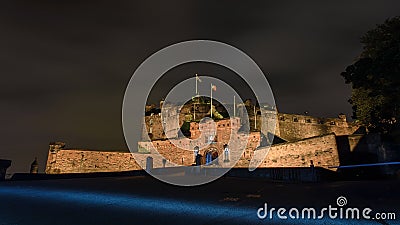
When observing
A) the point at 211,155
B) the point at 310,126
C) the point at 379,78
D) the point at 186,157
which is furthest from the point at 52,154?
the point at 310,126

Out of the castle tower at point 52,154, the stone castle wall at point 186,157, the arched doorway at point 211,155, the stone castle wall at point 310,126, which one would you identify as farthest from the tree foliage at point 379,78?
the castle tower at point 52,154

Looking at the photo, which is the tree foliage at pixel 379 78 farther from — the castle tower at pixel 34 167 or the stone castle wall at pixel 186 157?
the castle tower at pixel 34 167

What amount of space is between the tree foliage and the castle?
292cm

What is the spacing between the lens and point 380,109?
68.4 feet

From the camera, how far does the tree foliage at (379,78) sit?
10812 mm

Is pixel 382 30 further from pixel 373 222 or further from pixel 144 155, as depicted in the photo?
pixel 144 155

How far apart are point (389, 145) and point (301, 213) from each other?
16.8 m

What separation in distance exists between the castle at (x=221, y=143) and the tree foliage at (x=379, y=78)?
9.57 feet

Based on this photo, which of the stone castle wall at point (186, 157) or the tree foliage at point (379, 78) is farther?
the stone castle wall at point (186, 157)

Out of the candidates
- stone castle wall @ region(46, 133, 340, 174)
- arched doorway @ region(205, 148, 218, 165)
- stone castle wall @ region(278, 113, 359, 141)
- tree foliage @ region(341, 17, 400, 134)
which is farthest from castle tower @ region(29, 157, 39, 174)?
stone castle wall @ region(278, 113, 359, 141)

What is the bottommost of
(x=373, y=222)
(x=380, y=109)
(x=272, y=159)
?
(x=373, y=222)

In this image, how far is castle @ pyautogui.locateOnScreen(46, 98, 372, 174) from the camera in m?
22.2

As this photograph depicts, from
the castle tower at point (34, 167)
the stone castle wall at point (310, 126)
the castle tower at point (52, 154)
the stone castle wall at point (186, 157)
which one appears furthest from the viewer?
the stone castle wall at point (310, 126)

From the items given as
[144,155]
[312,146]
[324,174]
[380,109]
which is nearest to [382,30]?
[380,109]
